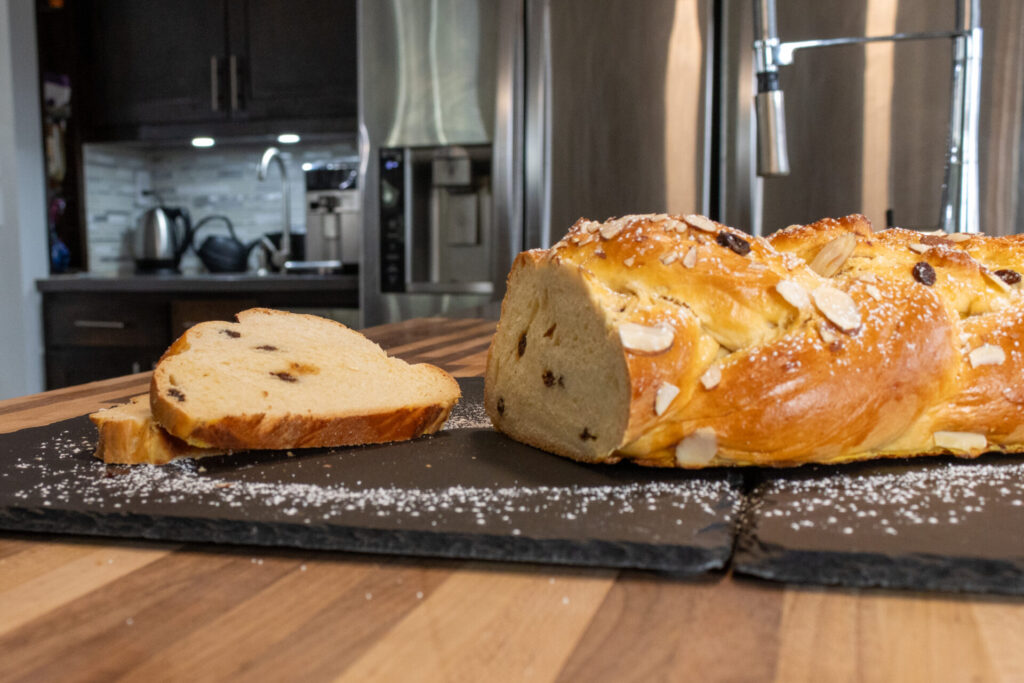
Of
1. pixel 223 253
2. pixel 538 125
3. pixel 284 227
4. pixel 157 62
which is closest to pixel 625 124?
pixel 538 125

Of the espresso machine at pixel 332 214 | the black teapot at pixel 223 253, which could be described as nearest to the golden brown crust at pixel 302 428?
the espresso machine at pixel 332 214

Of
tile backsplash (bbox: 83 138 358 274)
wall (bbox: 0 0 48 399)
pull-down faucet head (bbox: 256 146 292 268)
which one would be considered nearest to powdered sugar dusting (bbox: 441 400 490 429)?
pull-down faucet head (bbox: 256 146 292 268)

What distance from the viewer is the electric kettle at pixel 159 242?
4.53 metres

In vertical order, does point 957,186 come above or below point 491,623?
above

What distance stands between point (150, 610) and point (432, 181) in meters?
3.26

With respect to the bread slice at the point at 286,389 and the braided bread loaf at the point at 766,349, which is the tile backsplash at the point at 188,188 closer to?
the bread slice at the point at 286,389

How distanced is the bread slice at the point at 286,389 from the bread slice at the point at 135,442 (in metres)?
0.02

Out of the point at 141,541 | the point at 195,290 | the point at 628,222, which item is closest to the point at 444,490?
the point at 141,541

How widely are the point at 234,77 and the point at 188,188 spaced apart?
1077 millimetres

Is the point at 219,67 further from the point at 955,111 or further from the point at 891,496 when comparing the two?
the point at 891,496

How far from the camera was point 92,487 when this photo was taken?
2.33 ft

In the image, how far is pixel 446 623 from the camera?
0.48m

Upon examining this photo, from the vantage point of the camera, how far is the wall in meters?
3.96

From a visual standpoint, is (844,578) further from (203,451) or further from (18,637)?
(203,451)
